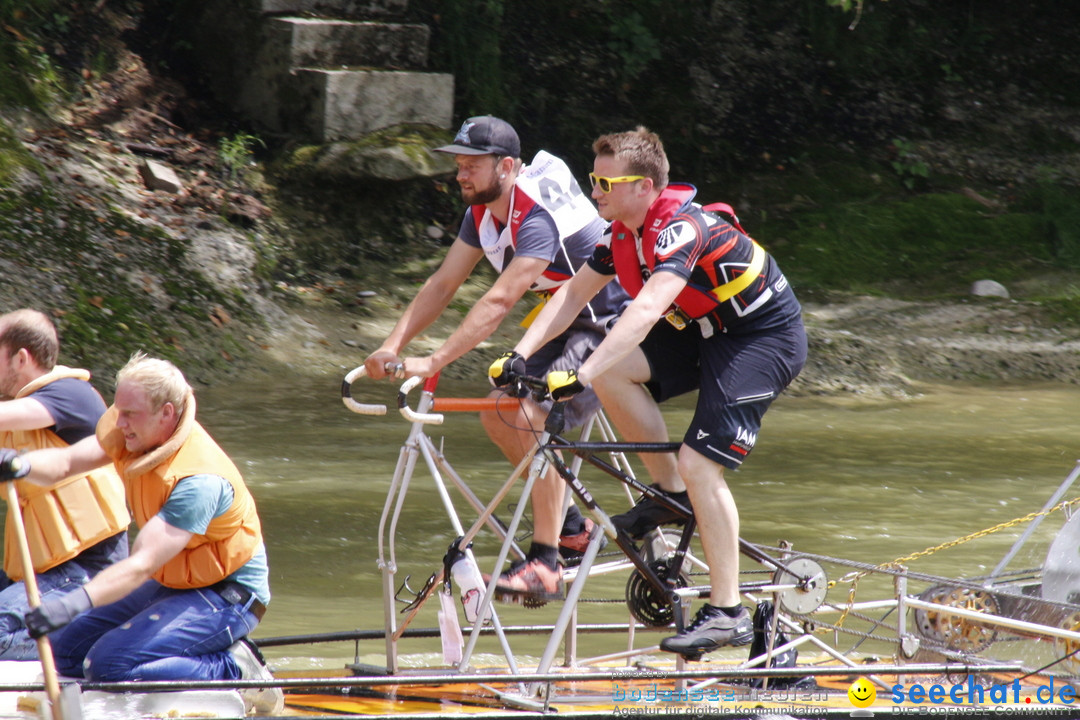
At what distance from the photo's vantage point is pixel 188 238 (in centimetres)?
1264

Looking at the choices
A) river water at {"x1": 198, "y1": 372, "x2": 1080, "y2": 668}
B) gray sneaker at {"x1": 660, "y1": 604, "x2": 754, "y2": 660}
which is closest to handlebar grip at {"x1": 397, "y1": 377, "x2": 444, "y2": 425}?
gray sneaker at {"x1": 660, "y1": 604, "x2": 754, "y2": 660}

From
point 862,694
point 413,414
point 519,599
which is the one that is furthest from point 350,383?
point 862,694

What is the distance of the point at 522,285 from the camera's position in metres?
4.93

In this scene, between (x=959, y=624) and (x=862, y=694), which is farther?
(x=959, y=624)

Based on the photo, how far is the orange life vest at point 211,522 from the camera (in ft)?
12.5

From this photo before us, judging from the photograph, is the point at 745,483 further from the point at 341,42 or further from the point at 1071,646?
the point at 341,42

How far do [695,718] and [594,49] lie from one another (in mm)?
13188

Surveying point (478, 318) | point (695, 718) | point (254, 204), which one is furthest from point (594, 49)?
point (695, 718)

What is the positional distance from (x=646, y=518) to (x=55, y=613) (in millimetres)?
2145

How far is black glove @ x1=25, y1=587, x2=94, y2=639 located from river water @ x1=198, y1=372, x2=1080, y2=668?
101 inches

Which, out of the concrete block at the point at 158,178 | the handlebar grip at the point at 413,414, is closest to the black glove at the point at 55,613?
the handlebar grip at the point at 413,414

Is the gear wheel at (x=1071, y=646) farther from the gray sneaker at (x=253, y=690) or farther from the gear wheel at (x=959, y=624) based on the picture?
the gray sneaker at (x=253, y=690)

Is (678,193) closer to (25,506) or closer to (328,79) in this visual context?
(25,506)

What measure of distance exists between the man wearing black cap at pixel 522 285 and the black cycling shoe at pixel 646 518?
0.28 meters
